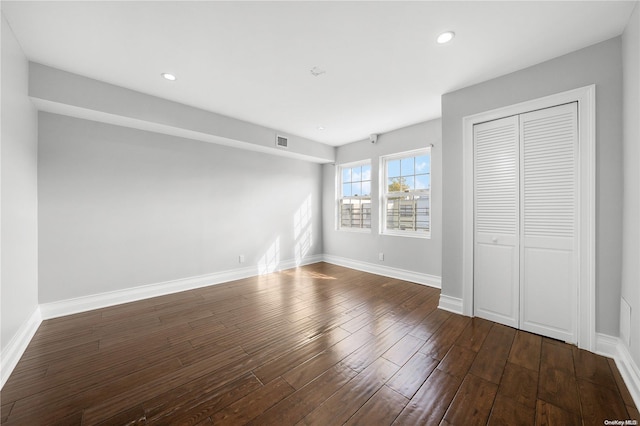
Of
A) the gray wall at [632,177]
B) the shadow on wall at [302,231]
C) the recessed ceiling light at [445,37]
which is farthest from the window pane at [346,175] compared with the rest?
the gray wall at [632,177]

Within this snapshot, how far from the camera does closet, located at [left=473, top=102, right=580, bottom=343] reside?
2.27 metres

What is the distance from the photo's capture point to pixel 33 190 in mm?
2588

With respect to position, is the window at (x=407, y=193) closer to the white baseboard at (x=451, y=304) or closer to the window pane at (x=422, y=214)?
the window pane at (x=422, y=214)

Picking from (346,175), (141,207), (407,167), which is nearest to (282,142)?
(346,175)

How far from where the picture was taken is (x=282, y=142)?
4.46m

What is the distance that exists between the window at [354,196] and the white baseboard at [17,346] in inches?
184

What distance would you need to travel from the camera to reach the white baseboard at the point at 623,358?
1.60 metres

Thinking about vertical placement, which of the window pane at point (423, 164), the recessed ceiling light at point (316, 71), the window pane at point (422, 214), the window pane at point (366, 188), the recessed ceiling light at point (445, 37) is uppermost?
the recessed ceiling light at point (316, 71)

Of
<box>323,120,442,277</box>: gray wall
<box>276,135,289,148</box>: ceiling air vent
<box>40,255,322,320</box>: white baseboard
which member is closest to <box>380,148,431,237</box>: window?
<box>323,120,442,277</box>: gray wall

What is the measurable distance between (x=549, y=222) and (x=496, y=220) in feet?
1.40

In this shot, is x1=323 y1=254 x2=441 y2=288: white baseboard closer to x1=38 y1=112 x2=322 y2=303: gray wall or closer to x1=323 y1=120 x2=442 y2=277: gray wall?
x1=323 y1=120 x2=442 y2=277: gray wall

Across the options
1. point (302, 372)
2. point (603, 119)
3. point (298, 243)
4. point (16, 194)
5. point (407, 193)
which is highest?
point (603, 119)

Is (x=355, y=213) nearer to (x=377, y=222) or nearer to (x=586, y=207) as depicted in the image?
(x=377, y=222)

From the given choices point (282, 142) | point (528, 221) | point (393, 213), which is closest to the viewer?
point (528, 221)
